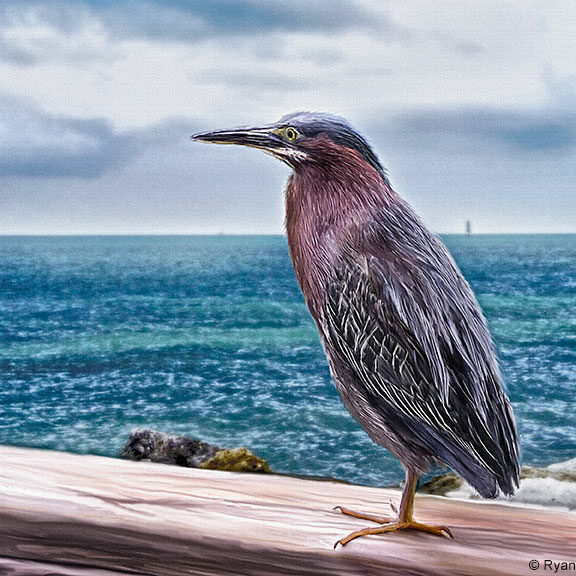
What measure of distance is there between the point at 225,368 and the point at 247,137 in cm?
1141

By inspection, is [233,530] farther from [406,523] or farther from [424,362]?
[424,362]

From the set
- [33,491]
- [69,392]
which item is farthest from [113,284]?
[33,491]

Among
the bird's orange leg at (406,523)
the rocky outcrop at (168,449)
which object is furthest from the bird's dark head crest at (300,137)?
the rocky outcrop at (168,449)

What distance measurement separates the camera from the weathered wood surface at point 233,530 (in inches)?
50.7

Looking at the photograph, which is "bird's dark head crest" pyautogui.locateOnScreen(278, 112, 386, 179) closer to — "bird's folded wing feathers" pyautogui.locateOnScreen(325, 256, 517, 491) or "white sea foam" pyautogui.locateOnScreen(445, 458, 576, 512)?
"bird's folded wing feathers" pyautogui.locateOnScreen(325, 256, 517, 491)

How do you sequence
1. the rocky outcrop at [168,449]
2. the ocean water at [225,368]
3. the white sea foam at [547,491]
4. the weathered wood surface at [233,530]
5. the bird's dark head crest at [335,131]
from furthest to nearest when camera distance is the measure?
the ocean water at [225,368] < the rocky outcrop at [168,449] < the white sea foam at [547,491] < the bird's dark head crest at [335,131] < the weathered wood surface at [233,530]

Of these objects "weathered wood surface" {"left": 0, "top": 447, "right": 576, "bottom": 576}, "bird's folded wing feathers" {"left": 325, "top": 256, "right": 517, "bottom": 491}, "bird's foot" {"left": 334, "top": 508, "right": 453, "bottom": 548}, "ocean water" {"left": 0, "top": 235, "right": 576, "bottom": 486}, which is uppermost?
"bird's folded wing feathers" {"left": 325, "top": 256, "right": 517, "bottom": 491}

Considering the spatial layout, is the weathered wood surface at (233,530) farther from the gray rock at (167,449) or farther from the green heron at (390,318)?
the gray rock at (167,449)

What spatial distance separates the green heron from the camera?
1375 mm

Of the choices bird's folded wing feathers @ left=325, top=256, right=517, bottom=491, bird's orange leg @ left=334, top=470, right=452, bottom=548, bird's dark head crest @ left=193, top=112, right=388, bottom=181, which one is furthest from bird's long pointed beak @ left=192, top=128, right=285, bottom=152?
bird's orange leg @ left=334, top=470, right=452, bottom=548

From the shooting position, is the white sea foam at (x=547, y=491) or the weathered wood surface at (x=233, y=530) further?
the white sea foam at (x=547, y=491)

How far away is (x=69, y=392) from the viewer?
1106 cm

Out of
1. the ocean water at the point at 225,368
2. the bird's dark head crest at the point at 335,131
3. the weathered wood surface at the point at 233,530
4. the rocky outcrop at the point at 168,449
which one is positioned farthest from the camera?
the ocean water at the point at 225,368

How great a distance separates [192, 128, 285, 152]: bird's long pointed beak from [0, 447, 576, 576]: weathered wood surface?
76cm
